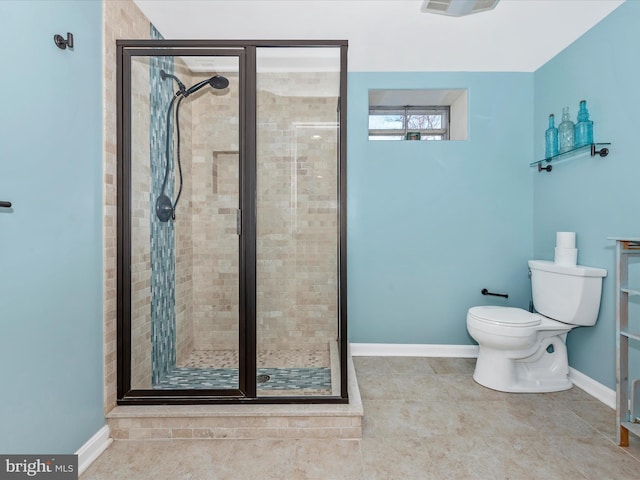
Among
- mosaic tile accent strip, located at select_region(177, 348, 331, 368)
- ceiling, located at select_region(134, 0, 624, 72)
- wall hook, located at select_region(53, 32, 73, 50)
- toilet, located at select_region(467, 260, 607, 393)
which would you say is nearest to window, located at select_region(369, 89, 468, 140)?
ceiling, located at select_region(134, 0, 624, 72)

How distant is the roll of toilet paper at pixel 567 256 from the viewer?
2.39 metres

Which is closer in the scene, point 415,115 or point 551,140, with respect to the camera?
point 551,140

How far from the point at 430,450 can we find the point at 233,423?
3.20 feet

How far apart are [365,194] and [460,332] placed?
137cm

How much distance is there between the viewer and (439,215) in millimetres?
3000

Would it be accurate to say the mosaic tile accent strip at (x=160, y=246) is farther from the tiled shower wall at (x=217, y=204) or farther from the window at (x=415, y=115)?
the window at (x=415, y=115)

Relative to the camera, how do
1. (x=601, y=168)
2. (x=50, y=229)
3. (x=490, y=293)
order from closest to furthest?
(x=50, y=229) < (x=601, y=168) < (x=490, y=293)

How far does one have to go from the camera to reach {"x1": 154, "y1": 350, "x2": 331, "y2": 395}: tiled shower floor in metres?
1.98

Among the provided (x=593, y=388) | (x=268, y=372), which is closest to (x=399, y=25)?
(x=268, y=372)

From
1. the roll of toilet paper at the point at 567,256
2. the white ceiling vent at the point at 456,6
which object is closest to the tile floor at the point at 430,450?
the roll of toilet paper at the point at 567,256

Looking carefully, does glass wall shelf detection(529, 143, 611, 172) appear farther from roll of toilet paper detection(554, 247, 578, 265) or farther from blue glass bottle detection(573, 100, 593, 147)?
roll of toilet paper detection(554, 247, 578, 265)

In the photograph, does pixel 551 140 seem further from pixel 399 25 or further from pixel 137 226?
pixel 137 226

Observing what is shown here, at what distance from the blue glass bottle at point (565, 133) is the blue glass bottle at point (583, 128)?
66mm

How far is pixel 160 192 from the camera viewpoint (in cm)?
203
